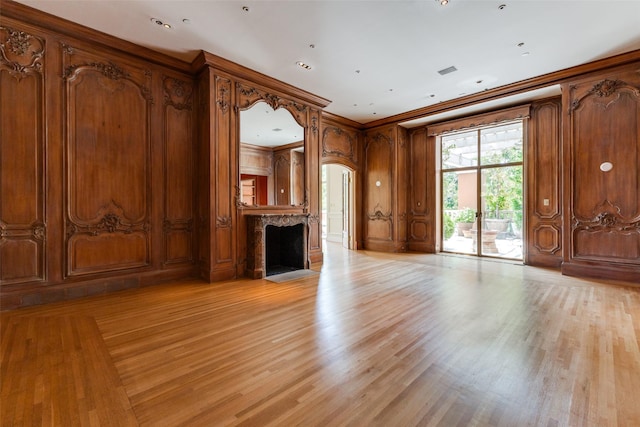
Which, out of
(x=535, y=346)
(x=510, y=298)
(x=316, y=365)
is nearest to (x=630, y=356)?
(x=535, y=346)

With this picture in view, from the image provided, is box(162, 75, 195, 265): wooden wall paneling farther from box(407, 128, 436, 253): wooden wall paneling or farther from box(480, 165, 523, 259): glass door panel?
box(480, 165, 523, 259): glass door panel

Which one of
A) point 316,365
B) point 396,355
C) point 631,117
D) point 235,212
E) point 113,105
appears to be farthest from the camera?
point 235,212

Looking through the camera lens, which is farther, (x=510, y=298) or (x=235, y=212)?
(x=235, y=212)

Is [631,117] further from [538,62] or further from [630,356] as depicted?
[630,356]

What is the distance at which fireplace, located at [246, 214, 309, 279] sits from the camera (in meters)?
5.06

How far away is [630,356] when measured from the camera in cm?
240

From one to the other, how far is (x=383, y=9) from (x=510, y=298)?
4001 mm

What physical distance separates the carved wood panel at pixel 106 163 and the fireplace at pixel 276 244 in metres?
1.61

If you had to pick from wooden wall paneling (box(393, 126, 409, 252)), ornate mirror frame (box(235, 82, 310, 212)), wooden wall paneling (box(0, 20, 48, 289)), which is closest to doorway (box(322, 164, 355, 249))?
wooden wall paneling (box(393, 126, 409, 252))

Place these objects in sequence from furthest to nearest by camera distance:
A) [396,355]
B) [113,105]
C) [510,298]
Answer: [113,105]
[510,298]
[396,355]

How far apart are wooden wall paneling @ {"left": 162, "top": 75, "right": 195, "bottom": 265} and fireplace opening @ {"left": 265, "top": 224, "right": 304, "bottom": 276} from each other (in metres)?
1.55

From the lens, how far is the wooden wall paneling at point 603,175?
15.2 ft

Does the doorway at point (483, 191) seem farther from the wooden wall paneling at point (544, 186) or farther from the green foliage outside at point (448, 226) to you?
the wooden wall paneling at point (544, 186)

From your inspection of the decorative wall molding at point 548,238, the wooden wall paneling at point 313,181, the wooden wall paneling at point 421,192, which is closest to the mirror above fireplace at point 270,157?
the wooden wall paneling at point 313,181
